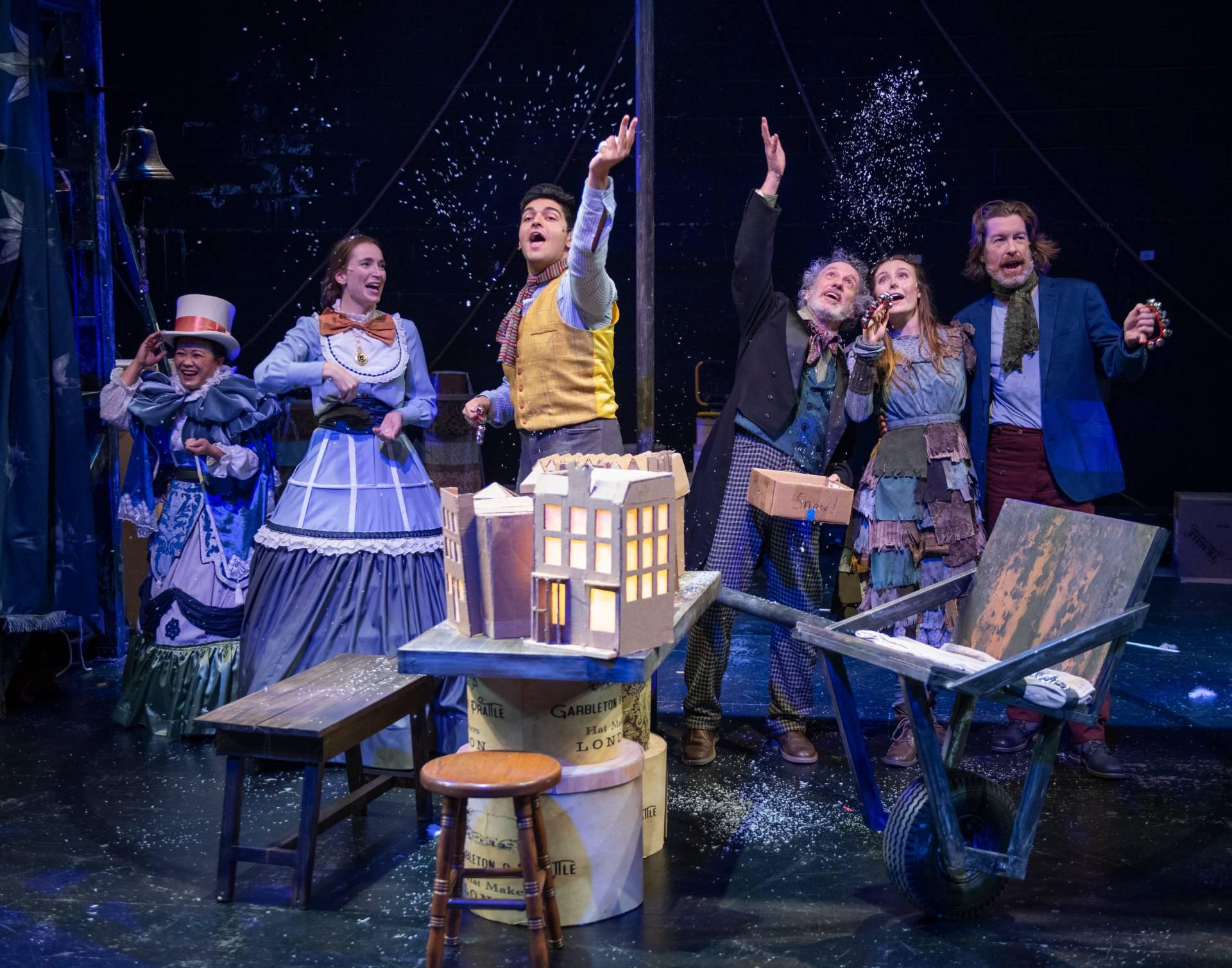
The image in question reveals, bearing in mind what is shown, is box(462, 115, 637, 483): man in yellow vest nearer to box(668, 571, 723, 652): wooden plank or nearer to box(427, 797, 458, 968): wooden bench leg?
box(668, 571, 723, 652): wooden plank

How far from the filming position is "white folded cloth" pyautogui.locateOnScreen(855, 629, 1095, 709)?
3.08 meters

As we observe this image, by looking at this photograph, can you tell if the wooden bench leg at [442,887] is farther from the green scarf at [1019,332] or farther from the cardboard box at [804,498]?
the green scarf at [1019,332]


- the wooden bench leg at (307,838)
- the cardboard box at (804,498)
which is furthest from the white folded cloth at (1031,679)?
the wooden bench leg at (307,838)

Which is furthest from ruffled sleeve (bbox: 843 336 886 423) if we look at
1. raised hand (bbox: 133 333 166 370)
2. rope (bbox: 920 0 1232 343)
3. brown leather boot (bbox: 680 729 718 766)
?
rope (bbox: 920 0 1232 343)

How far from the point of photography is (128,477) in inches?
201

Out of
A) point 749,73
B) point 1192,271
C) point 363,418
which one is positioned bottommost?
point 363,418

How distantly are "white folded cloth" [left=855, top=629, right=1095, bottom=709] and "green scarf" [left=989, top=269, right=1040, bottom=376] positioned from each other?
1588 mm

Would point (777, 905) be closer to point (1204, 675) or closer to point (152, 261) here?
point (1204, 675)

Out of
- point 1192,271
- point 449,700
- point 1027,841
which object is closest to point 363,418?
point 449,700

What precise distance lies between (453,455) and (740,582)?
3.92 metres

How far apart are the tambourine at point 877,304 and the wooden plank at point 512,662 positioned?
1.70m

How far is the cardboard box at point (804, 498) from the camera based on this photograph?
13.8ft

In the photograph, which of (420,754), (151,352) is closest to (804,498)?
(420,754)

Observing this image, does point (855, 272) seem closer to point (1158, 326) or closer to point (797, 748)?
point (1158, 326)
